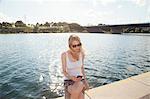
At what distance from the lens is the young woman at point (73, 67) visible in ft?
11.3

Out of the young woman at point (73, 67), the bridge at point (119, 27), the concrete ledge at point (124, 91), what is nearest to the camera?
the young woman at point (73, 67)

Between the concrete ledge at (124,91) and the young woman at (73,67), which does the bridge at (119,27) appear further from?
the young woman at (73,67)

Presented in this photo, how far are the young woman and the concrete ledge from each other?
40.6 inches

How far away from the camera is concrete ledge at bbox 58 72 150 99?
449cm

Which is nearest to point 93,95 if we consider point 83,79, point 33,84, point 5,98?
point 83,79

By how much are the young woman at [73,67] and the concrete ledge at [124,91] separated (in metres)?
1.03

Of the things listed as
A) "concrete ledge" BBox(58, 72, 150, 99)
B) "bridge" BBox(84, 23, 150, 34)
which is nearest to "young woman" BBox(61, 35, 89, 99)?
"concrete ledge" BBox(58, 72, 150, 99)

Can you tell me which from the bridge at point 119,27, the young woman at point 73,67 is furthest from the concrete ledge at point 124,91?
the bridge at point 119,27

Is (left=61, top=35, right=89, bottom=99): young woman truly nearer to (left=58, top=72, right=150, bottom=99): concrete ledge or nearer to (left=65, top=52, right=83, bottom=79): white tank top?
(left=65, top=52, right=83, bottom=79): white tank top

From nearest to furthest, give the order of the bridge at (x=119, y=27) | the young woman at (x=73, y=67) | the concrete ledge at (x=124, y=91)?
the young woman at (x=73, y=67) → the concrete ledge at (x=124, y=91) → the bridge at (x=119, y=27)

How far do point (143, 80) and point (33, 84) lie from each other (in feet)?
21.4

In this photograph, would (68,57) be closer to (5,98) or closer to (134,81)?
(134,81)

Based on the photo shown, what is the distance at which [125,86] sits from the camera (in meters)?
5.14

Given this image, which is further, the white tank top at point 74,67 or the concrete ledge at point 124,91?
the concrete ledge at point 124,91
